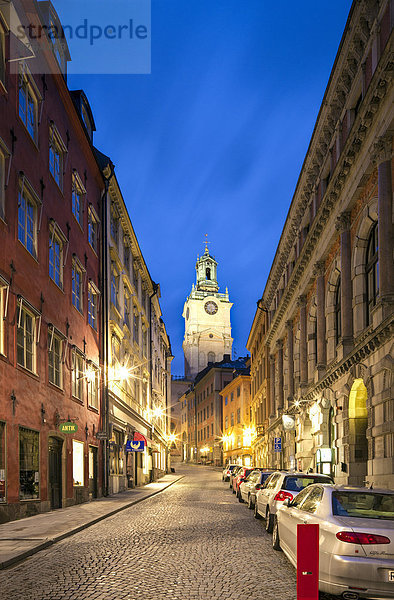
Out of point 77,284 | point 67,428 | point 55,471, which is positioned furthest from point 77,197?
point 55,471

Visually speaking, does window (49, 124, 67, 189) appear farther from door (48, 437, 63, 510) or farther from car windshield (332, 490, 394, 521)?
car windshield (332, 490, 394, 521)

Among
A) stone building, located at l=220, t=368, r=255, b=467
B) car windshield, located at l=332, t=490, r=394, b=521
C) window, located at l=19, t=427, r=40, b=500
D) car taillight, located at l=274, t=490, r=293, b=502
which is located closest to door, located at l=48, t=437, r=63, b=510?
window, located at l=19, t=427, r=40, b=500

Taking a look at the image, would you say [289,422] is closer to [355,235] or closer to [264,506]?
[355,235]

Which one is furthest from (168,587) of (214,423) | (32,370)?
(214,423)

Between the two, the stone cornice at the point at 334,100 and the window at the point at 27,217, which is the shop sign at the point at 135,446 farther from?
the window at the point at 27,217

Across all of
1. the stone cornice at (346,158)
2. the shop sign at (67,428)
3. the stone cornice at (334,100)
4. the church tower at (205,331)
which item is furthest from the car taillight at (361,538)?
the church tower at (205,331)

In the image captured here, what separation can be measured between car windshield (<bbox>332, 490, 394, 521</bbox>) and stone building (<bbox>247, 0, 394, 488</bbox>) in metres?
9.81

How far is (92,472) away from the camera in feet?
92.7

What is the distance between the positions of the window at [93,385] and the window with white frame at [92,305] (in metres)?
2.07

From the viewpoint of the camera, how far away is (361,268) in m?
23.6

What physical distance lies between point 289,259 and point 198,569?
108 feet

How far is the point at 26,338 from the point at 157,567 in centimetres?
1041

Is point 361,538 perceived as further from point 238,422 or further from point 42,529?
point 238,422

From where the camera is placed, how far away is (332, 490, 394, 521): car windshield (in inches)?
320
